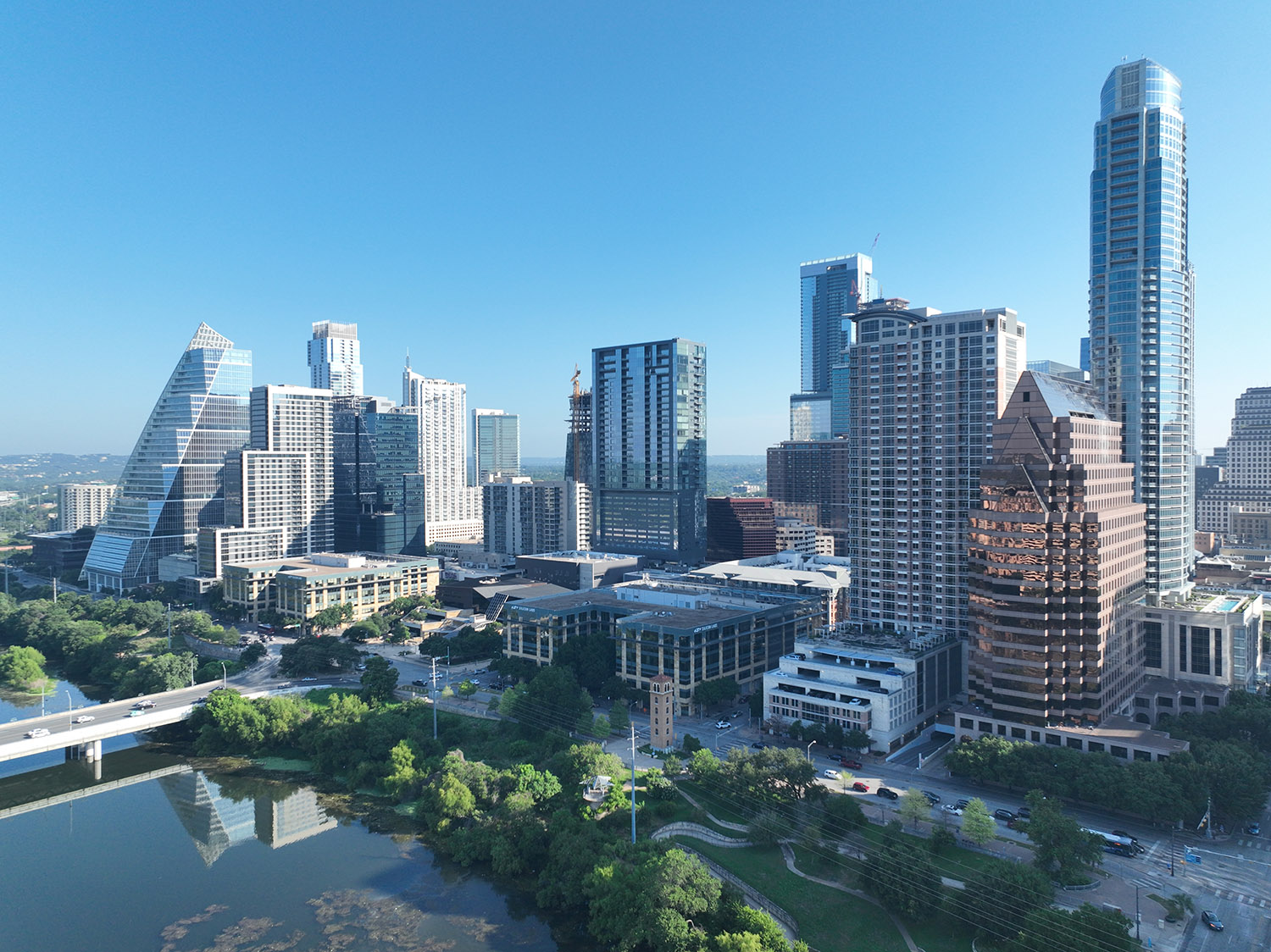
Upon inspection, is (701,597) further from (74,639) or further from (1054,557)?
(74,639)

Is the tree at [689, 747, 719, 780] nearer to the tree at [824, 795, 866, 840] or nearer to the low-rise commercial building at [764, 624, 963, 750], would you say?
the tree at [824, 795, 866, 840]

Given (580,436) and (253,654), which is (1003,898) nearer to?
(253,654)

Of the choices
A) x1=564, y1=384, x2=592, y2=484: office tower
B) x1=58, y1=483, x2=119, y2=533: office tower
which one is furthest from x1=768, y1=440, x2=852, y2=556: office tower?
x1=58, y1=483, x2=119, y2=533: office tower

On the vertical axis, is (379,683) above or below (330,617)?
below

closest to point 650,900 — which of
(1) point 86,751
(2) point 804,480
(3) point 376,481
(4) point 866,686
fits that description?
(4) point 866,686

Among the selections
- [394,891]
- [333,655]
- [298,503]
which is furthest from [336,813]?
A: [298,503]
